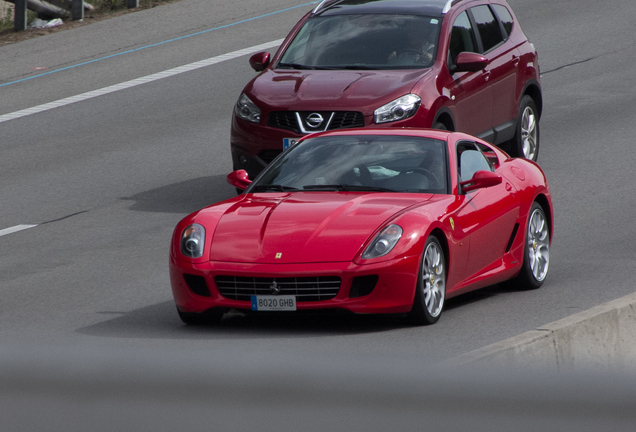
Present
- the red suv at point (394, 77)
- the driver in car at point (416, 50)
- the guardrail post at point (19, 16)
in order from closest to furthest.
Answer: the red suv at point (394, 77) → the driver in car at point (416, 50) → the guardrail post at point (19, 16)

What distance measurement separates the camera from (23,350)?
1034 mm

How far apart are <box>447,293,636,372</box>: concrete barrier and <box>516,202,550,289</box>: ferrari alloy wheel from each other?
1413 mm

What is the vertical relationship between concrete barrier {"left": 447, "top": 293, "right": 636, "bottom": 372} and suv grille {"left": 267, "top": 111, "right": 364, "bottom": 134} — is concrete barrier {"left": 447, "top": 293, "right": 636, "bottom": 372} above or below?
above

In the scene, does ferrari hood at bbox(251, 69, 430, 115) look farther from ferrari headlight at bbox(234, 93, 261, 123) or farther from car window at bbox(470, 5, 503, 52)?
car window at bbox(470, 5, 503, 52)

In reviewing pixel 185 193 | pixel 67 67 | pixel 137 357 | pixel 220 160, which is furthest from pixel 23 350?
pixel 67 67

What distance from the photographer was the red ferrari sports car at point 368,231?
22.0ft

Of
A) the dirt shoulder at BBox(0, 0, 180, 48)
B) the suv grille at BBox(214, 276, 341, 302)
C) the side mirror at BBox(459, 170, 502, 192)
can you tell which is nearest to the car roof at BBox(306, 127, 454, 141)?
the side mirror at BBox(459, 170, 502, 192)

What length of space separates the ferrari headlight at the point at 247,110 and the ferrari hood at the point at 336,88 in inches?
4.2

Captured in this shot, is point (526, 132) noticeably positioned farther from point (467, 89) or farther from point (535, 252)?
point (535, 252)

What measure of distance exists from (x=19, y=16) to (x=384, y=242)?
17058 mm

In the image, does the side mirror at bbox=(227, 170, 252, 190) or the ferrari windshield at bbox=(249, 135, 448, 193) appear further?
the side mirror at bbox=(227, 170, 252, 190)

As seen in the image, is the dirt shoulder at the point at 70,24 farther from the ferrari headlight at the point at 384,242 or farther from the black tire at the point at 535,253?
the ferrari headlight at the point at 384,242

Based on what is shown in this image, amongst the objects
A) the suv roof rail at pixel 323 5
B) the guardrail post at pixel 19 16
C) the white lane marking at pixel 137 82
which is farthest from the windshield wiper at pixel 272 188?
the guardrail post at pixel 19 16

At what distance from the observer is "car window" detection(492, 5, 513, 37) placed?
13062mm
